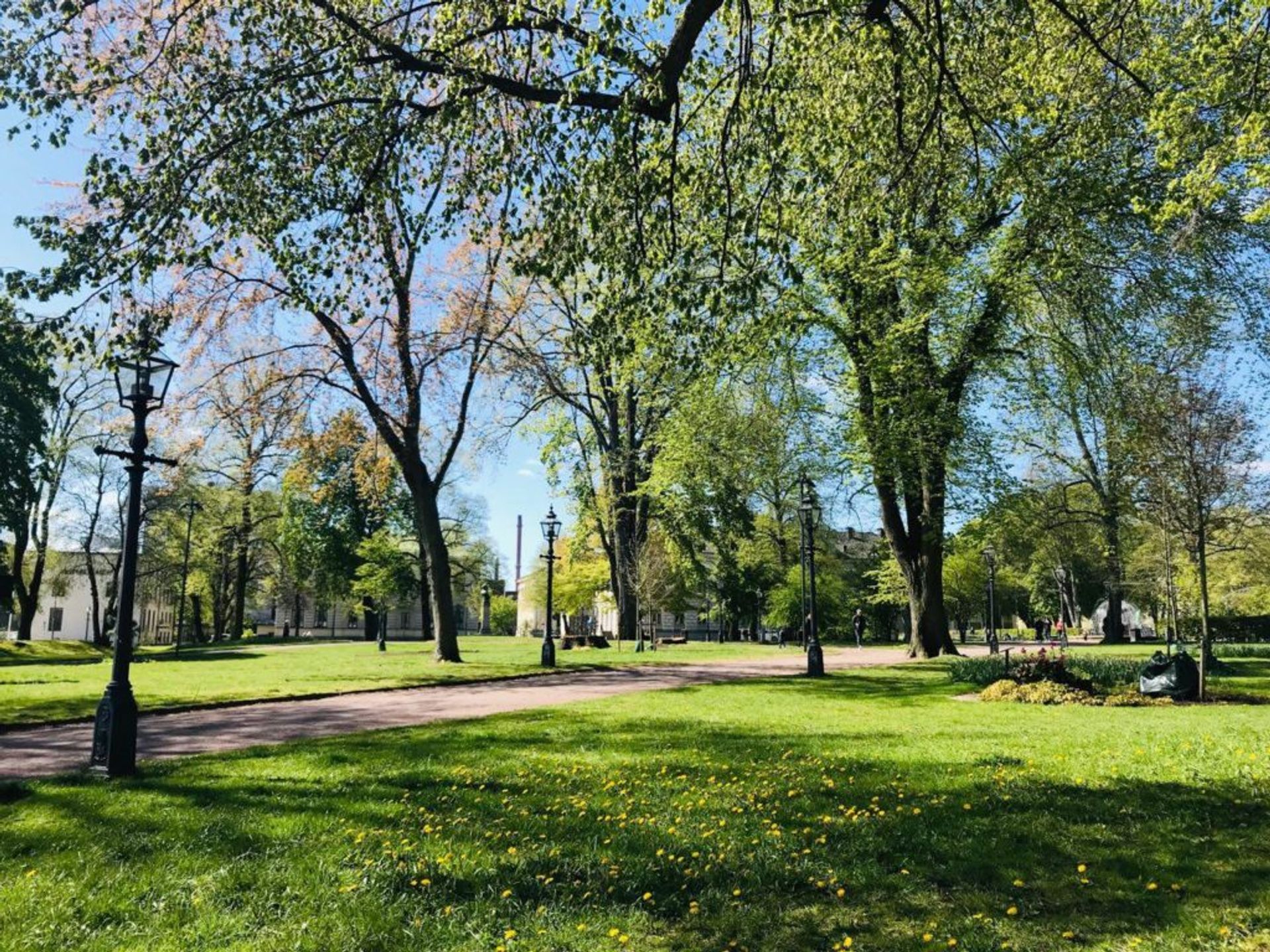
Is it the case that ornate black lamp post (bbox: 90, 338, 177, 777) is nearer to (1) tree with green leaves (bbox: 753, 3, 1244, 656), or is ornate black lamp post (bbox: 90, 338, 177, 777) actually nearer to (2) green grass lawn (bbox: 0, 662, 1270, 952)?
(2) green grass lawn (bbox: 0, 662, 1270, 952)

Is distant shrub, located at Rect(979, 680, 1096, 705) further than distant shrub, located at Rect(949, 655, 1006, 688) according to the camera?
No

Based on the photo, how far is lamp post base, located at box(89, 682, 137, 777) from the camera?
7.58 metres

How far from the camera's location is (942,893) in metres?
4.41

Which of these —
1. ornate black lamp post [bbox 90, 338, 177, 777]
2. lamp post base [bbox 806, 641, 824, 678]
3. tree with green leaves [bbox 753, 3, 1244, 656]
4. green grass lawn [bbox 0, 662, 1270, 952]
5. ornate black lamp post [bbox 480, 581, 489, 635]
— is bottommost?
ornate black lamp post [bbox 480, 581, 489, 635]

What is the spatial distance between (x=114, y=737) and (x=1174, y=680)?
51.6 feet

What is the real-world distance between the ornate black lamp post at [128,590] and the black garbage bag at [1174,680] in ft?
49.9

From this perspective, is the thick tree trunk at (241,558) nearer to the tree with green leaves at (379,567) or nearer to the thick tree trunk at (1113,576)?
the tree with green leaves at (379,567)

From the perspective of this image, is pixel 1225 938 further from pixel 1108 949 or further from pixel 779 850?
pixel 779 850

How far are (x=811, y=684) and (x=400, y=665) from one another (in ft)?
39.0

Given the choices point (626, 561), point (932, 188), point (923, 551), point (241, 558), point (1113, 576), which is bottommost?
point (1113, 576)

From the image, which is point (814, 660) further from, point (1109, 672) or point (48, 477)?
point (48, 477)

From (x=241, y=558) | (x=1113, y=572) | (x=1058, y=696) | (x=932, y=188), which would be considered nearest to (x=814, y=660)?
(x=1058, y=696)

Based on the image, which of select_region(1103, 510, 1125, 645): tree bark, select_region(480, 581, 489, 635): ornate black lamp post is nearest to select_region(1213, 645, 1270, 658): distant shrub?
select_region(1103, 510, 1125, 645): tree bark

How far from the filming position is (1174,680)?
1411 centimetres
